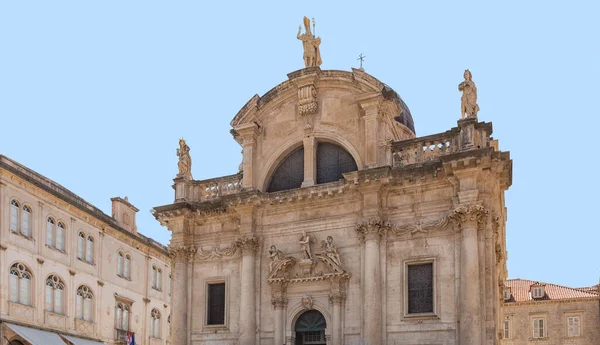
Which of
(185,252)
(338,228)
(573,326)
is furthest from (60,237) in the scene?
(573,326)

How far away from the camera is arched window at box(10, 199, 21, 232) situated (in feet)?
104

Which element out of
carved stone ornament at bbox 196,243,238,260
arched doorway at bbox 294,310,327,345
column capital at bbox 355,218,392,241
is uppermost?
column capital at bbox 355,218,392,241

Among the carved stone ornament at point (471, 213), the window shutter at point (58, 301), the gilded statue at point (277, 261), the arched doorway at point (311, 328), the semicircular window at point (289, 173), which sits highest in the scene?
the semicircular window at point (289, 173)

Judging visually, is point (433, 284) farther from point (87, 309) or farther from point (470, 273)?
point (87, 309)

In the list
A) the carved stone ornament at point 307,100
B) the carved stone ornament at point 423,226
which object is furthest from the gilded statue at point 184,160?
the carved stone ornament at point 423,226

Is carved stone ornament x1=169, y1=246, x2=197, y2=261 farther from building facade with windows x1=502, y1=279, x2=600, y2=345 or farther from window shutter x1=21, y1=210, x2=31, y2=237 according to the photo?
building facade with windows x1=502, y1=279, x2=600, y2=345

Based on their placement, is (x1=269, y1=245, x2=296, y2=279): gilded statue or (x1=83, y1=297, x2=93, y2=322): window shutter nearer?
(x1=269, y1=245, x2=296, y2=279): gilded statue

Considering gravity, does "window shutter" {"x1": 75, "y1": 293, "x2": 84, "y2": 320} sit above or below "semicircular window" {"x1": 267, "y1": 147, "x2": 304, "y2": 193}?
below

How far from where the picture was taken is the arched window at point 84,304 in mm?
36312

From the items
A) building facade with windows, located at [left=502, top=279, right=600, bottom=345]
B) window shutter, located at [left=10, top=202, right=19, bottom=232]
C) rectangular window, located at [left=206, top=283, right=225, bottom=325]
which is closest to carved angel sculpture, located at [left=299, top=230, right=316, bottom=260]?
rectangular window, located at [left=206, top=283, right=225, bottom=325]

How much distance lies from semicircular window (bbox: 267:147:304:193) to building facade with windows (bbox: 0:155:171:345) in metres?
13.5

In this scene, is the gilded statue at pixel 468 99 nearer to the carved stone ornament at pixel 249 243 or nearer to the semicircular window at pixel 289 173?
the semicircular window at pixel 289 173

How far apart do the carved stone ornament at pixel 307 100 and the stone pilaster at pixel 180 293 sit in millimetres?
6227

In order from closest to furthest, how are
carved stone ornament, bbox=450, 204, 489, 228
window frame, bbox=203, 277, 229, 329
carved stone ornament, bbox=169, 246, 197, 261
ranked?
carved stone ornament, bbox=450, 204, 489, 228 → window frame, bbox=203, 277, 229, 329 → carved stone ornament, bbox=169, 246, 197, 261
